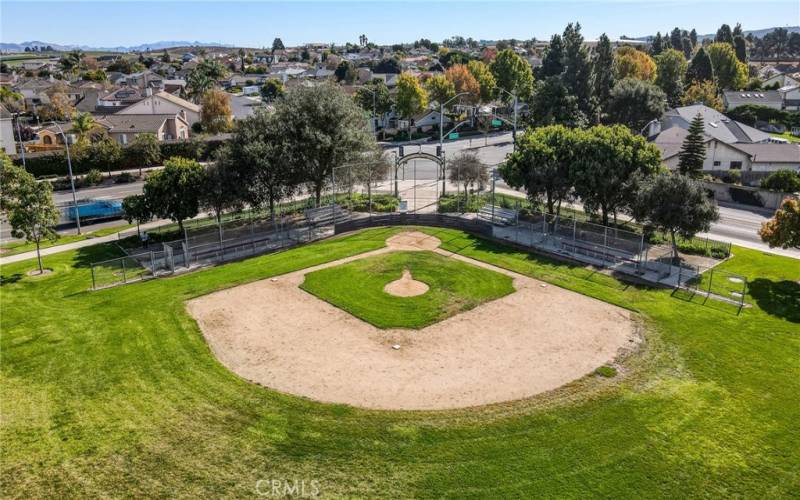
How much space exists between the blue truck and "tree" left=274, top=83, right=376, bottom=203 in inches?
734

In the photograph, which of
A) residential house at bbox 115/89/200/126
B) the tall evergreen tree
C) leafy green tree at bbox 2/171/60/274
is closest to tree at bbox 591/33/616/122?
the tall evergreen tree

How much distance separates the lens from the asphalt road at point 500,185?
42.8m

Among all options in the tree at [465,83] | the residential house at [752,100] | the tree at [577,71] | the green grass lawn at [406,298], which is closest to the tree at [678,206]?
the green grass lawn at [406,298]

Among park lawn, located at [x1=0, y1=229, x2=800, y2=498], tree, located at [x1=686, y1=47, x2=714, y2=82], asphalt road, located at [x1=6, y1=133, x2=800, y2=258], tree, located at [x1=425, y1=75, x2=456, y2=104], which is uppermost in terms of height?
tree, located at [x1=686, y1=47, x2=714, y2=82]

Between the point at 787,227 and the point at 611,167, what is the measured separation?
36.3 feet

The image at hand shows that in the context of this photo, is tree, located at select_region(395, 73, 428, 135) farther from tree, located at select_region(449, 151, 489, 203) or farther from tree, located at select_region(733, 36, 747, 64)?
tree, located at select_region(733, 36, 747, 64)

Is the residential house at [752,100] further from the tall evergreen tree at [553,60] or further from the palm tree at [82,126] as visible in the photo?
the palm tree at [82,126]

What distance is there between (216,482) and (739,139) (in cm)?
7499

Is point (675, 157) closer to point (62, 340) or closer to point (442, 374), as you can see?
point (442, 374)

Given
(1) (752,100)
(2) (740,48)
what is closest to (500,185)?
(1) (752,100)

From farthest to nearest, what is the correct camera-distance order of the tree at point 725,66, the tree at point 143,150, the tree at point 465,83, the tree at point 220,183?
the tree at point 725,66, the tree at point 465,83, the tree at point 143,150, the tree at point 220,183

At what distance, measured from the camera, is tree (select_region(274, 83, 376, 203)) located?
142 ft

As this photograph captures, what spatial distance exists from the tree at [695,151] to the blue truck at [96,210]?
55277 millimetres

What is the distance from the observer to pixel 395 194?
5512 cm
